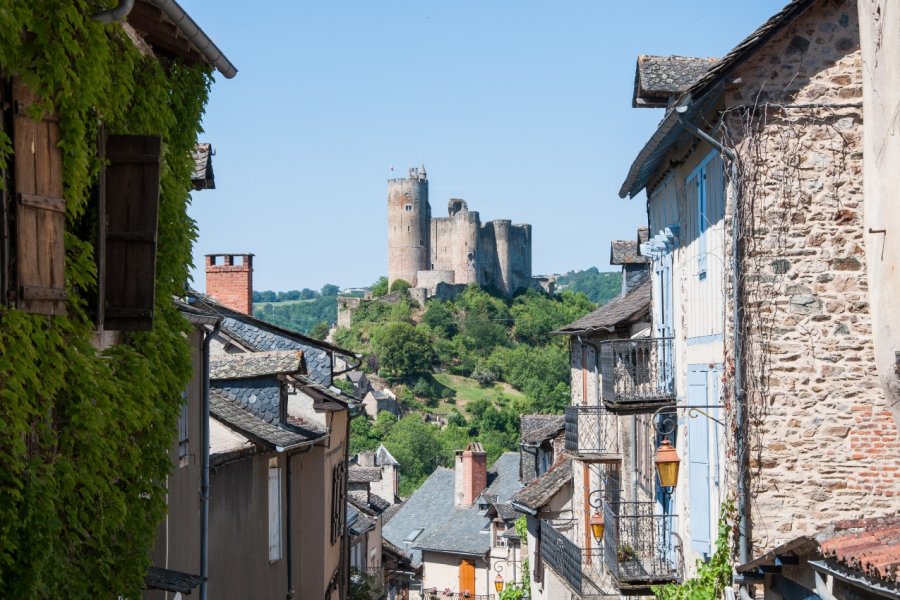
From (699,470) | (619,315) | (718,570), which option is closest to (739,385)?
(718,570)

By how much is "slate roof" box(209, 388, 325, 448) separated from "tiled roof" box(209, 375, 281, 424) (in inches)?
3.2

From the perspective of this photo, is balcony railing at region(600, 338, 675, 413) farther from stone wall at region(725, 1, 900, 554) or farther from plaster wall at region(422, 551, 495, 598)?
plaster wall at region(422, 551, 495, 598)

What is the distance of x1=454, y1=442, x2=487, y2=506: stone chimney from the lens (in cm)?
4925

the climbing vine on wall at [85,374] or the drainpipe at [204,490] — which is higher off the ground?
the climbing vine on wall at [85,374]

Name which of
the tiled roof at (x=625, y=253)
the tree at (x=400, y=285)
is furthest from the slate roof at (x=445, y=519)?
the tree at (x=400, y=285)

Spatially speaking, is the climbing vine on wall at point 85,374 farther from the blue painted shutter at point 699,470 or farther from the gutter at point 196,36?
the blue painted shutter at point 699,470

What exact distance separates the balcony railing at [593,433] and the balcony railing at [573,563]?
1.62 meters

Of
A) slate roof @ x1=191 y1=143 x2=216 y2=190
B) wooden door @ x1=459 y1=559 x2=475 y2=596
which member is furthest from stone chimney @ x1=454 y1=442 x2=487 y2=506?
slate roof @ x1=191 y1=143 x2=216 y2=190

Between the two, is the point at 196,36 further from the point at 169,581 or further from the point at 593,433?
the point at 593,433

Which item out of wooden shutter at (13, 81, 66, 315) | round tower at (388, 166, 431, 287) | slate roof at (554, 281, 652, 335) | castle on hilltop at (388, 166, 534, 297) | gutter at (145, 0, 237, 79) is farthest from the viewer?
castle on hilltop at (388, 166, 534, 297)

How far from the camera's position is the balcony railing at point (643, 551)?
14.7 meters

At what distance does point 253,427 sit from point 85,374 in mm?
7906

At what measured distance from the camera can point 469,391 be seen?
353 ft

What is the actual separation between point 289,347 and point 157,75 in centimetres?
1139
